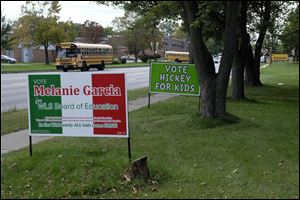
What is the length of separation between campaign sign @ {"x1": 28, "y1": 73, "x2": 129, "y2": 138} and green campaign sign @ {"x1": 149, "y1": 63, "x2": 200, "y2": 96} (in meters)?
6.38

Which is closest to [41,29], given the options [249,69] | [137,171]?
[249,69]

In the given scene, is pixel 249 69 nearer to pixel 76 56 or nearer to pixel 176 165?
pixel 76 56

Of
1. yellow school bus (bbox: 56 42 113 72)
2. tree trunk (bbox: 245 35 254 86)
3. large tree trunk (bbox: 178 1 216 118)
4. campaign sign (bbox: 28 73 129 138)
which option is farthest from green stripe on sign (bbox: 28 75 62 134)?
yellow school bus (bbox: 56 42 113 72)

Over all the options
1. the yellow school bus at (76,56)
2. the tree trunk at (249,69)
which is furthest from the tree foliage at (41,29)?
the tree trunk at (249,69)

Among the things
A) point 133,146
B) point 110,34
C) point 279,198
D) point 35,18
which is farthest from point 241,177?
point 110,34

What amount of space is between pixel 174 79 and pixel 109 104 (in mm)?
6981

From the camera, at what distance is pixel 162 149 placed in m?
8.26

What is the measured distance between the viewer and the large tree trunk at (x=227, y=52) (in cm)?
990

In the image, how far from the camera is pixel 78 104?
6.92 metres

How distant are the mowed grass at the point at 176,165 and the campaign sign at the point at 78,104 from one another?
40 centimetres

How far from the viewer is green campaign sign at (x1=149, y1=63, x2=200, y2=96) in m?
13.1

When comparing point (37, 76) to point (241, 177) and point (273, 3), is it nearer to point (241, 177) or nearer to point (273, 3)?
point (241, 177)

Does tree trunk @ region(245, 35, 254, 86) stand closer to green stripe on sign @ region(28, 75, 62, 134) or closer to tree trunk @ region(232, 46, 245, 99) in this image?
tree trunk @ region(232, 46, 245, 99)

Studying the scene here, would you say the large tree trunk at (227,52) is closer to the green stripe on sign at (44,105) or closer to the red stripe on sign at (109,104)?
the red stripe on sign at (109,104)
